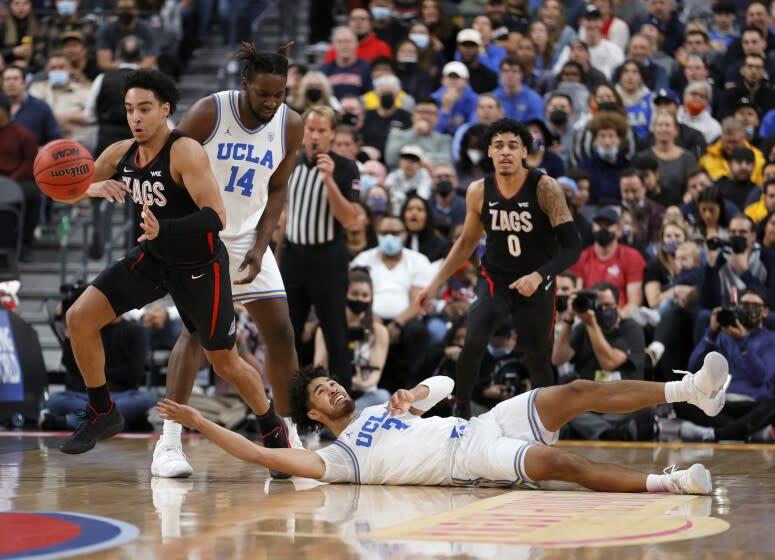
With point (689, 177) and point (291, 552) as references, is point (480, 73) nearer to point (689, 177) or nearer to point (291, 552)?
point (689, 177)

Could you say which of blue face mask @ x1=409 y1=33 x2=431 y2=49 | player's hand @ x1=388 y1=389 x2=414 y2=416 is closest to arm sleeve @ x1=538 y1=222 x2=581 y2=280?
player's hand @ x1=388 y1=389 x2=414 y2=416

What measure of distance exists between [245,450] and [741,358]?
15.6ft

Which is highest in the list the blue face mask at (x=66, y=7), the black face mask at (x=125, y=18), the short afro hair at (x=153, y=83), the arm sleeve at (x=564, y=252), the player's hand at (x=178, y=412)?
the blue face mask at (x=66, y=7)

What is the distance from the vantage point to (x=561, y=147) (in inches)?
496

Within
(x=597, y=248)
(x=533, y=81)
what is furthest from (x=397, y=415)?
(x=533, y=81)

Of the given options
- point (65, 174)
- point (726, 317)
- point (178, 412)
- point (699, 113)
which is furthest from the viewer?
point (699, 113)

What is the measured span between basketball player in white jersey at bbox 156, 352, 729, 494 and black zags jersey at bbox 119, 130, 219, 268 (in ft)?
2.62

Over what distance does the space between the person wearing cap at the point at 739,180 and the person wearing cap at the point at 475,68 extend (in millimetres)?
3092

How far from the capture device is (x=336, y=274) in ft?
28.9

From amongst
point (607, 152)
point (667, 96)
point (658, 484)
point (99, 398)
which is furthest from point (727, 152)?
point (99, 398)

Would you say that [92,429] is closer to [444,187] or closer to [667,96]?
[444,187]

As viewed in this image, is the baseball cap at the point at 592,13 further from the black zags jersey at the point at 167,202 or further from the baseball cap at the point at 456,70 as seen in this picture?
the black zags jersey at the point at 167,202

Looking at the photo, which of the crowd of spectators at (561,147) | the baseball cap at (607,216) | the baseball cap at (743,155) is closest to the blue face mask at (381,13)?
the crowd of spectators at (561,147)

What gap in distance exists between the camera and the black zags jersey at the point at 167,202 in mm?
6270
